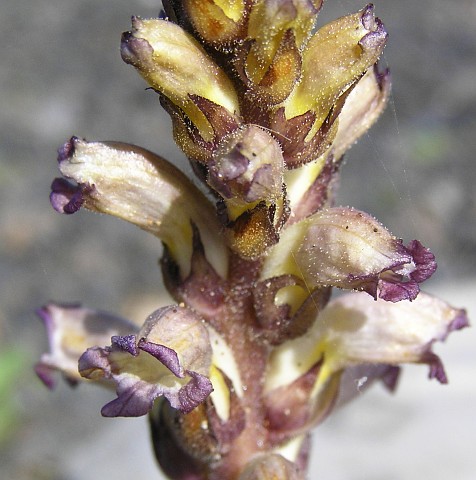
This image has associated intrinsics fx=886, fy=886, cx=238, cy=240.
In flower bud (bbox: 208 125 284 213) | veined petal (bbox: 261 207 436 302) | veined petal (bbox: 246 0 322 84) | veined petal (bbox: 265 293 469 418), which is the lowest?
veined petal (bbox: 265 293 469 418)

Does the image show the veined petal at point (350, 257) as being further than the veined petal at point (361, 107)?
No

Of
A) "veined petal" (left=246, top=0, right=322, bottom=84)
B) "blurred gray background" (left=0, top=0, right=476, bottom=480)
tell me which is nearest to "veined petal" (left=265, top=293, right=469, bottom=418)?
"veined petal" (left=246, top=0, right=322, bottom=84)

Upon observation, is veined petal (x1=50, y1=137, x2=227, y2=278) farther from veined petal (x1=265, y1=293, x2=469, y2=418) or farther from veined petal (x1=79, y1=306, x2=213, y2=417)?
veined petal (x1=265, y1=293, x2=469, y2=418)

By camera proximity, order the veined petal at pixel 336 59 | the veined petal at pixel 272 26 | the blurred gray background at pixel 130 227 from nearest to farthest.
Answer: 1. the veined petal at pixel 272 26
2. the veined petal at pixel 336 59
3. the blurred gray background at pixel 130 227

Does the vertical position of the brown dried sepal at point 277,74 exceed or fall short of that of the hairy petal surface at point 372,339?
it exceeds it

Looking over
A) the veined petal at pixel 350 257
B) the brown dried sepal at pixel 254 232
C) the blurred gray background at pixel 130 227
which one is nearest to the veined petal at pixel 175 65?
the brown dried sepal at pixel 254 232

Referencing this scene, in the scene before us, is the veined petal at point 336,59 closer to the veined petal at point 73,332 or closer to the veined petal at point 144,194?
the veined petal at point 144,194

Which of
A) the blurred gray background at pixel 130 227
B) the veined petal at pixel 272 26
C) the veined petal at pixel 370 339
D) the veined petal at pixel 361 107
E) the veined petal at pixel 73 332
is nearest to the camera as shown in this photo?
the veined petal at pixel 272 26

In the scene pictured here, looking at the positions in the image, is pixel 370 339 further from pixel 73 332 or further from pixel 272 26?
pixel 272 26
